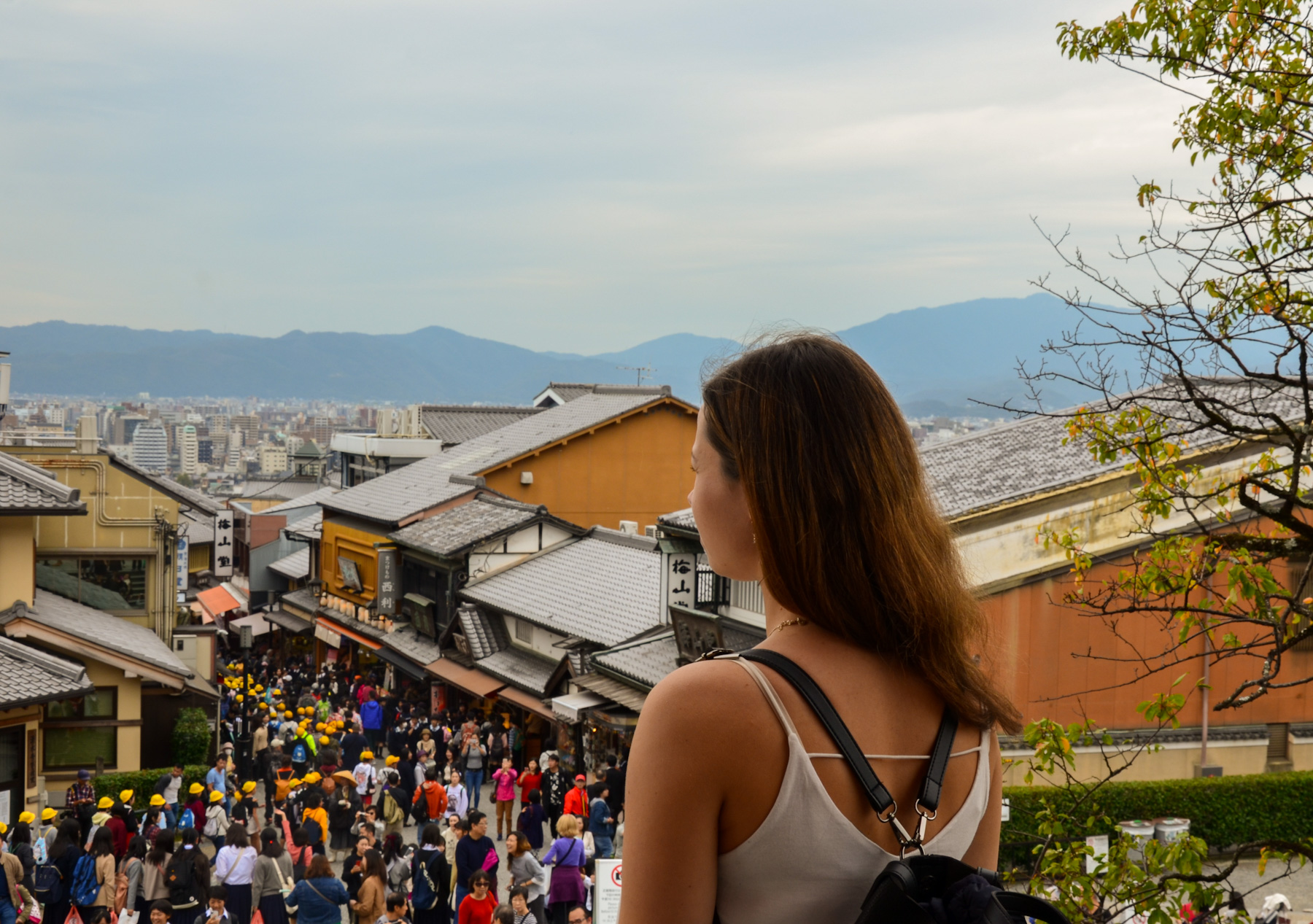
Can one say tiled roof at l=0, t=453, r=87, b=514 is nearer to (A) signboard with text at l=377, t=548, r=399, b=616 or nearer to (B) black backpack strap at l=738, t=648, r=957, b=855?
(A) signboard with text at l=377, t=548, r=399, b=616

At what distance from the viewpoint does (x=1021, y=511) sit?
16.5 metres

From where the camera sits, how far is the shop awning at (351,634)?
115 ft

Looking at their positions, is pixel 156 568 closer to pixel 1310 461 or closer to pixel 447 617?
pixel 447 617

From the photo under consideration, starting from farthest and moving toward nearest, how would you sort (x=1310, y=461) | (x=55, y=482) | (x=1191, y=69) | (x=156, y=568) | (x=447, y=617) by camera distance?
(x=447, y=617) < (x=156, y=568) < (x=55, y=482) < (x=1191, y=69) < (x=1310, y=461)

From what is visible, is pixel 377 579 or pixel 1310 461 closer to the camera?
pixel 1310 461

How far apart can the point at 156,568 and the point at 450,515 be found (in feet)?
30.7

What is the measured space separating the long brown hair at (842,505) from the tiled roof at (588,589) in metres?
20.8

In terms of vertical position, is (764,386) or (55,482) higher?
(764,386)

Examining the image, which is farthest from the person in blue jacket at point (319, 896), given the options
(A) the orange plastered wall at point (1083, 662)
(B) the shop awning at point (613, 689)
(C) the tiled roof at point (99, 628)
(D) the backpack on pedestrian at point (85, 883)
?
(C) the tiled roof at point (99, 628)

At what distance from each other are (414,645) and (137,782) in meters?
11.2

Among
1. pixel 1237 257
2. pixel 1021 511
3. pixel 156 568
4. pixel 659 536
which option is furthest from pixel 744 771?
pixel 156 568

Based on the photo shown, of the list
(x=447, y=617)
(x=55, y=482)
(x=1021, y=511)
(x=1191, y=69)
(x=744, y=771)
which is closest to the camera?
(x=744, y=771)

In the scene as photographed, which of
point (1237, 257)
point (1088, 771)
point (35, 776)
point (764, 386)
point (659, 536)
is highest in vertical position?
point (1237, 257)

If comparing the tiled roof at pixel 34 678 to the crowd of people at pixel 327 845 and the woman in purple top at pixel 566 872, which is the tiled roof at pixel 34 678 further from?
the woman in purple top at pixel 566 872
